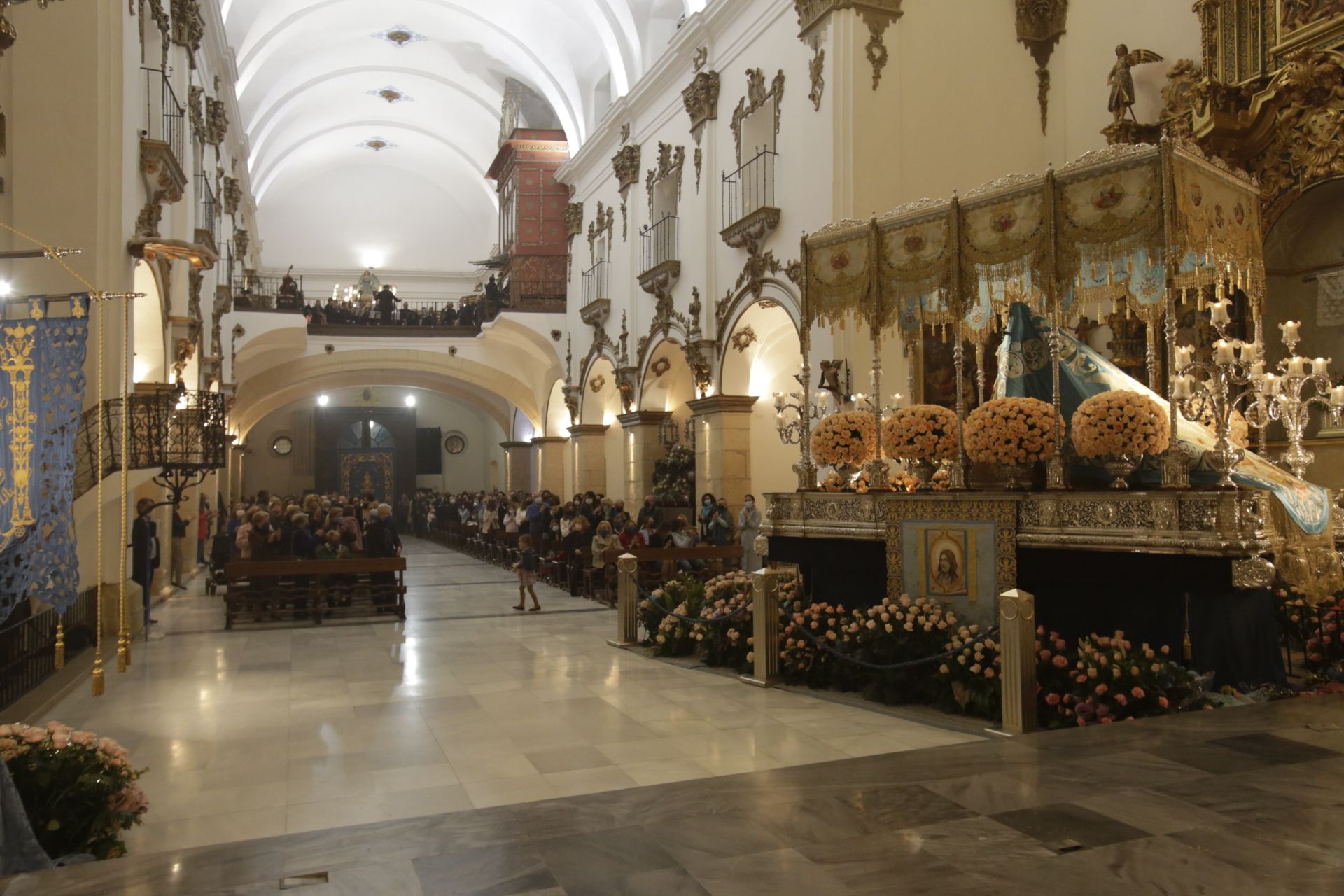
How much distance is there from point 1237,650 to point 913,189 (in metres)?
8.12

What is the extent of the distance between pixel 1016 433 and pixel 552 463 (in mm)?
20752

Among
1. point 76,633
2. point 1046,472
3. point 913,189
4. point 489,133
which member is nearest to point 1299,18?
point 913,189

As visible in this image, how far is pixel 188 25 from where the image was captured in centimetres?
1503

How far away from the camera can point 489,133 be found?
3145 cm

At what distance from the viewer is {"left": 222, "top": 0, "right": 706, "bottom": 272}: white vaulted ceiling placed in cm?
2266

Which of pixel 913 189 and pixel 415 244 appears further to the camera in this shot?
pixel 415 244

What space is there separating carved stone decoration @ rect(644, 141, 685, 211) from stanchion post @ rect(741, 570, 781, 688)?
11.4m

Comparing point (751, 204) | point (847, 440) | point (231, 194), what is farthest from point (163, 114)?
point (231, 194)

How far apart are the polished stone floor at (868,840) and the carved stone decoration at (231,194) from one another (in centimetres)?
2017

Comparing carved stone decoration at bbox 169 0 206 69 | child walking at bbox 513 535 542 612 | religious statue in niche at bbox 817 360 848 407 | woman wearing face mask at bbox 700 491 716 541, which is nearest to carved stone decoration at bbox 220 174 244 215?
carved stone decoration at bbox 169 0 206 69

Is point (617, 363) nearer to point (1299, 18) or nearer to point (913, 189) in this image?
point (913, 189)

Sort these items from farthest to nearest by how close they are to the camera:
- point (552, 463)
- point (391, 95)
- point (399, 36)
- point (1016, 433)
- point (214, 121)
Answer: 1. point (391, 95)
2. point (552, 463)
3. point (399, 36)
4. point (214, 121)
5. point (1016, 433)

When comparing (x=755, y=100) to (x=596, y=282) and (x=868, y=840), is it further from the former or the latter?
(x=868, y=840)

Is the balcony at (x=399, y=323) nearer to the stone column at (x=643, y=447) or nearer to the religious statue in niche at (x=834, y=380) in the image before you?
the stone column at (x=643, y=447)
